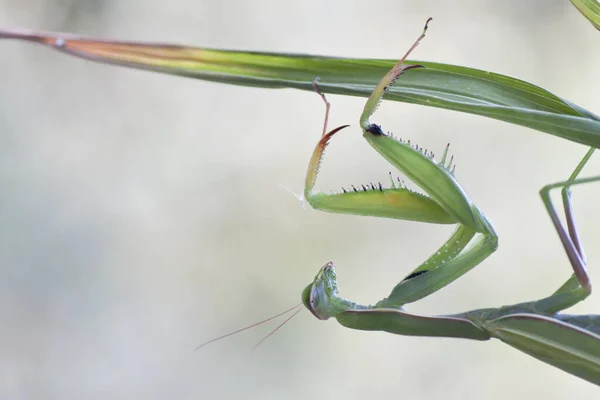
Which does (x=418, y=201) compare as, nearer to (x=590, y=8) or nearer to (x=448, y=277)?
(x=448, y=277)

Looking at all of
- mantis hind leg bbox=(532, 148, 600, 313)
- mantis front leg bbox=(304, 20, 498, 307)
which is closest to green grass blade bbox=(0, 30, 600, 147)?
mantis front leg bbox=(304, 20, 498, 307)

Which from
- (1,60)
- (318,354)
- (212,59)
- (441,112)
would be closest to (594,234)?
(441,112)

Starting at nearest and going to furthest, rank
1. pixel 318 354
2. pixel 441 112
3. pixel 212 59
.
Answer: pixel 212 59
pixel 318 354
pixel 441 112

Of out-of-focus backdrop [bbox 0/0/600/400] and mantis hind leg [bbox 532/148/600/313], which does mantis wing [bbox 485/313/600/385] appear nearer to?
mantis hind leg [bbox 532/148/600/313]

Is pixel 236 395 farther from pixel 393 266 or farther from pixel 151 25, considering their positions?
A: pixel 151 25

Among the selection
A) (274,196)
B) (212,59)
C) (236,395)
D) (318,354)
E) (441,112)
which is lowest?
(236,395)

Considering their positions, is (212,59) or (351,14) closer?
(212,59)

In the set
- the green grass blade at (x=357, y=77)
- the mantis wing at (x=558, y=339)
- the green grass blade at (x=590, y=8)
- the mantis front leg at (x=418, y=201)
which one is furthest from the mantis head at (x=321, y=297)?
the green grass blade at (x=590, y=8)

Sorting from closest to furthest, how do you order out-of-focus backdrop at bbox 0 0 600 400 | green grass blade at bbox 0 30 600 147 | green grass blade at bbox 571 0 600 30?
green grass blade at bbox 0 30 600 147, green grass blade at bbox 571 0 600 30, out-of-focus backdrop at bbox 0 0 600 400
